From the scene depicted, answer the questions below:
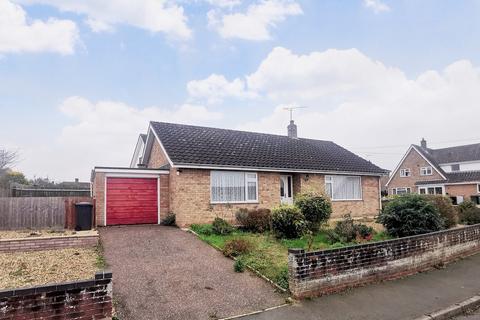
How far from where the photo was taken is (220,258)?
29.4 ft

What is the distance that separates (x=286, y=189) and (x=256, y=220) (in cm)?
506

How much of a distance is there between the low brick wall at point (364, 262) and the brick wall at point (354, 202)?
7.52m

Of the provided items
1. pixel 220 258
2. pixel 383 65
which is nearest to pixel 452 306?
pixel 220 258

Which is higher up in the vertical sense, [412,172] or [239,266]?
[412,172]

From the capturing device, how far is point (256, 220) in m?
13.0

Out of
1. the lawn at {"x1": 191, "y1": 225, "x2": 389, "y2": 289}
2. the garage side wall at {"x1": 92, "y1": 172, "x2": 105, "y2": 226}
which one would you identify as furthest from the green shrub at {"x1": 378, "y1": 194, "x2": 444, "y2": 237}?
the garage side wall at {"x1": 92, "y1": 172, "x2": 105, "y2": 226}

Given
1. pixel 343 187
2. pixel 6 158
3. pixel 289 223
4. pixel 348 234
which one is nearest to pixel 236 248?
pixel 289 223

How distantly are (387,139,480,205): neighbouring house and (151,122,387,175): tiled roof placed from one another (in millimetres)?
18359

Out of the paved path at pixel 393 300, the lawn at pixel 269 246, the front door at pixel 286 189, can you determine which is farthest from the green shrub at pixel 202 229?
the paved path at pixel 393 300

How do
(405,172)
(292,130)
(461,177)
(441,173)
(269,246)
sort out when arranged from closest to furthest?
1. (269,246)
2. (292,130)
3. (461,177)
4. (441,173)
5. (405,172)

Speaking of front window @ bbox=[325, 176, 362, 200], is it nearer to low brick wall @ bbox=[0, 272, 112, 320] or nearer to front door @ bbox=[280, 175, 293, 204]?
front door @ bbox=[280, 175, 293, 204]

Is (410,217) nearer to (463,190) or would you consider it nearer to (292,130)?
(292,130)

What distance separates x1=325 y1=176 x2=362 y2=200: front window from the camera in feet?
61.5

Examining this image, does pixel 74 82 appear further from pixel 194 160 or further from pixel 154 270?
pixel 154 270
